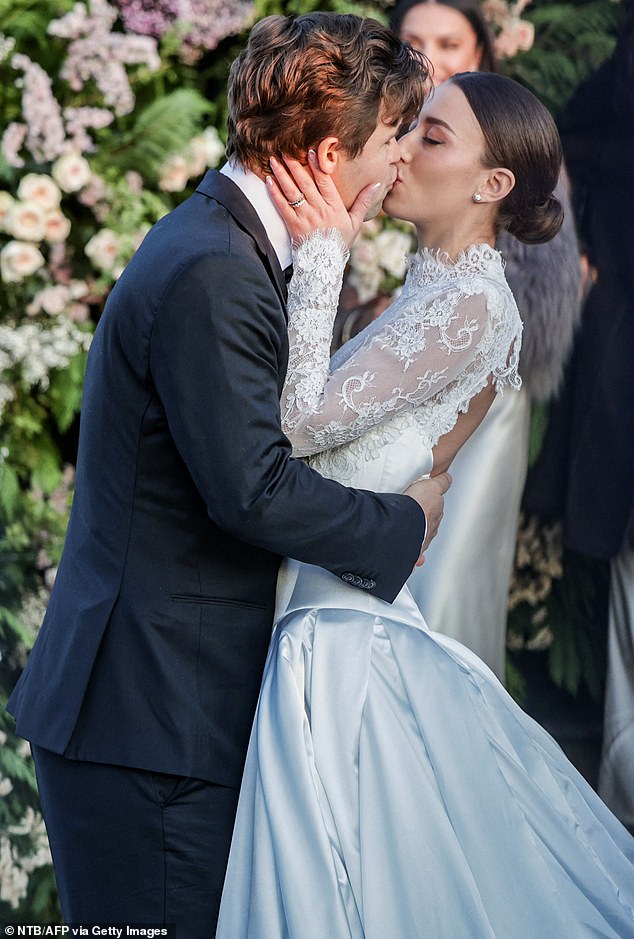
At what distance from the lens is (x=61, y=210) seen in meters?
3.26

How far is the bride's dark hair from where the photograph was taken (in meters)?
2.26

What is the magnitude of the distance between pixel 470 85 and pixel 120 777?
Answer: 1553 millimetres

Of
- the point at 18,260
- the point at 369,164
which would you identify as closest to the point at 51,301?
the point at 18,260

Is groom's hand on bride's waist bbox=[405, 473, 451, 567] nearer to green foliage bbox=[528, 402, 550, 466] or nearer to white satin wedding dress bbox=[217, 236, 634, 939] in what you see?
white satin wedding dress bbox=[217, 236, 634, 939]

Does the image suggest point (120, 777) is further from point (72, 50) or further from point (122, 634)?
point (72, 50)

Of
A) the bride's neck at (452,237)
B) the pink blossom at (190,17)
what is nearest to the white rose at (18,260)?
the pink blossom at (190,17)

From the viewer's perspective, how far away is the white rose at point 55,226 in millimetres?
3139

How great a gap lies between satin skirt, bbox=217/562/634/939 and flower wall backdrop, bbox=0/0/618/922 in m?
1.51

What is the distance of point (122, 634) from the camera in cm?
168

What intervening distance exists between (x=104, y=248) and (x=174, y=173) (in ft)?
→ 1.03

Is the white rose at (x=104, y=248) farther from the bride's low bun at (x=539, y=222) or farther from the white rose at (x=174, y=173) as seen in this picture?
the bride's low bun at (x=539, y=222)

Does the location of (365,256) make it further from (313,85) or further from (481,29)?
(313,85)

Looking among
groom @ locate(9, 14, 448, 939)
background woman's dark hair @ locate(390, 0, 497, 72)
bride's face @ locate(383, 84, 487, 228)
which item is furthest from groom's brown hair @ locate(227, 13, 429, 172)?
background woman's dark hair @ locate(390, 0, 497, 72)

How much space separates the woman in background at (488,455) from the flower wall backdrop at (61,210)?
32 centimetres
